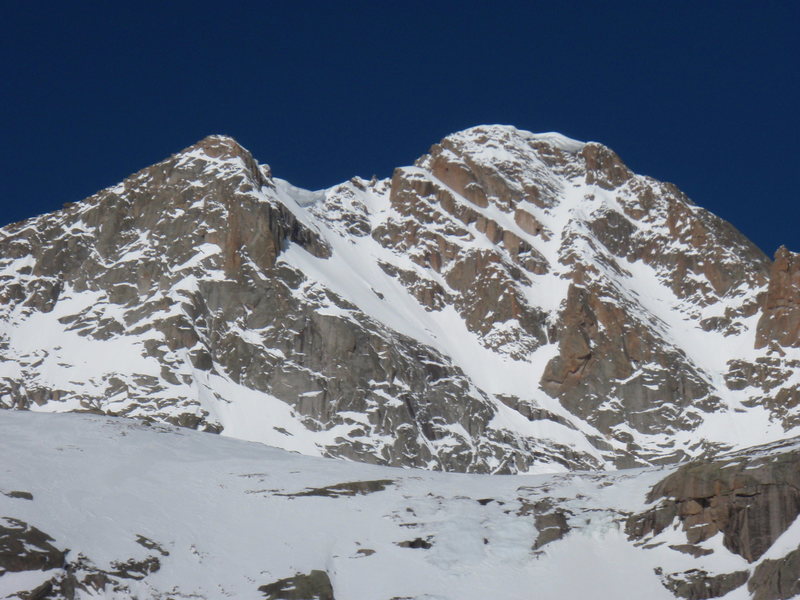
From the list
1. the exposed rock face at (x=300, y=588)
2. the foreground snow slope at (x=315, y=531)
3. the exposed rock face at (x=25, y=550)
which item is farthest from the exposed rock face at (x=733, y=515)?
the exposed rock face at (x=25, y=550)

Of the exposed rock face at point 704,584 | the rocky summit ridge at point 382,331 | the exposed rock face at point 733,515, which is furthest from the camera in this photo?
the rocky summit ridge at point 382,331

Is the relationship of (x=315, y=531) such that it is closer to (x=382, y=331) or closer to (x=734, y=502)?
(x=734, y=502)

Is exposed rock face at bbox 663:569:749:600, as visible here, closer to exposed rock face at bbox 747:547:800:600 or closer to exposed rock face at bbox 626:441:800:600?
exposed rock face at bbox 626:441:800:600

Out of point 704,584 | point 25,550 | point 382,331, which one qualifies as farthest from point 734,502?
point 382,331

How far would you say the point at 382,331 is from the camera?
16138 cm

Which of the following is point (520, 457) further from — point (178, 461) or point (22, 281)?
point (178, 461)

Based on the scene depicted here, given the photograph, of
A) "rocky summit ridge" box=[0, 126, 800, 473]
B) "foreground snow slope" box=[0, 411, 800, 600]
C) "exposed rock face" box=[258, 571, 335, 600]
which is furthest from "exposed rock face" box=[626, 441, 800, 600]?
"rocky summit ridge" box=[0, 126, 800, 473]

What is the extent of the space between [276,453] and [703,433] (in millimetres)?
101246

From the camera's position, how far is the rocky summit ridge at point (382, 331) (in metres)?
146

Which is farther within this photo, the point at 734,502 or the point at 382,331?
the point at 382,331

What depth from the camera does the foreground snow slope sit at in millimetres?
48531

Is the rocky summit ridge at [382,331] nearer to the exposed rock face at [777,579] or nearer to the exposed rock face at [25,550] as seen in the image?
the exposed rock face at [25,550]

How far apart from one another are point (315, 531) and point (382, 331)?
107 metres

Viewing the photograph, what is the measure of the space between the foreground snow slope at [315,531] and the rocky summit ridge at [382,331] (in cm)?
7597
